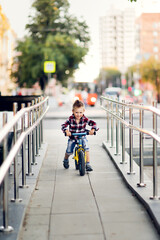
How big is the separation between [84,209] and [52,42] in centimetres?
4221

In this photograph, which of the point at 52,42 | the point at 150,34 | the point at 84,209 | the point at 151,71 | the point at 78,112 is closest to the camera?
the point at 84,209

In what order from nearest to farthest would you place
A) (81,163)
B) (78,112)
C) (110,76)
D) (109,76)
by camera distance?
(81,163) < (78,112) < (110,76) < (109,76)

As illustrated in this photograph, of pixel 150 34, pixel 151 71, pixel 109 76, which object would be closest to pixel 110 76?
pixel 109 76

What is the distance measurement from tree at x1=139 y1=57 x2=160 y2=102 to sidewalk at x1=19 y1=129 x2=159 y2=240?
216 feet

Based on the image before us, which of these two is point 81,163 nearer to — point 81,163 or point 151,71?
point 81,163

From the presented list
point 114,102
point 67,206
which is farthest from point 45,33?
point 67,206

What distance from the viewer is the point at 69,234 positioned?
4.77 meters

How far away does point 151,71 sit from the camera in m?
74.0

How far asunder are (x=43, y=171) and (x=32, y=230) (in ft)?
11.5

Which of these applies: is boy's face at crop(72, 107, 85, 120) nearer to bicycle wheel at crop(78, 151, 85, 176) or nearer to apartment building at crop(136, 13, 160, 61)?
bicycle wheel at crop(78, 151, 85, 176)

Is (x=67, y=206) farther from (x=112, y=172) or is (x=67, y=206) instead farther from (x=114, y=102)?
(x=114, y=102)

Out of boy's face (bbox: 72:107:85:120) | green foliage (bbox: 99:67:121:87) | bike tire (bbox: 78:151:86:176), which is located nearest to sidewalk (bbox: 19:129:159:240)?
bike tire (bbox: 78:151:86:176)

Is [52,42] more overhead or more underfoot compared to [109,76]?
more overhead

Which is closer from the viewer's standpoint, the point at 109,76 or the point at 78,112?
the point at 78,112
